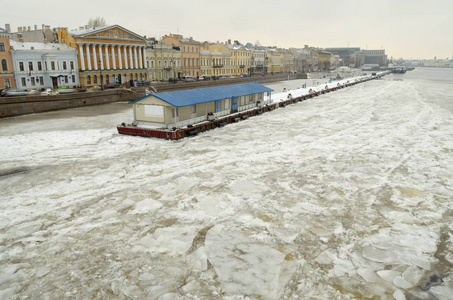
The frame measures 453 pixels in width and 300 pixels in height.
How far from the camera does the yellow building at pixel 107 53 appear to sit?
56500 millimetres

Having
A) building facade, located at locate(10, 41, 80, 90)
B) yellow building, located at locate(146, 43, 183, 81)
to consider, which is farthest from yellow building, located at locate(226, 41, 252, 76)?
building facade, located at locate(10, 41, 80, 90)

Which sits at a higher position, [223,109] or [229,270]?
[223,109]

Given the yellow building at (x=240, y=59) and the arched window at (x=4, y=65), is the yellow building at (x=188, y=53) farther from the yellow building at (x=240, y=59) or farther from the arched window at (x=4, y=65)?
the arched window at (x=4, y=65)

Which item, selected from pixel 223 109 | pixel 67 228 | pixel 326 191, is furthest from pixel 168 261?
pixel 223 109

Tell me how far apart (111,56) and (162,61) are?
1281cm

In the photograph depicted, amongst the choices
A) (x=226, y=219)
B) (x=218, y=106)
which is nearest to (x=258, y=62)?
(x=218, y=106)

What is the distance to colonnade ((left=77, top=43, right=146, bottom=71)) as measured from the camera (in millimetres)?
57625

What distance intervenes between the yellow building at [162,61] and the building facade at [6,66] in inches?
1115

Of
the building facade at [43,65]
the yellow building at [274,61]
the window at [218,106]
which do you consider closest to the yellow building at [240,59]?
the yellow building at [274,61]

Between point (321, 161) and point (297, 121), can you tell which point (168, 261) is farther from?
point (297, 121)

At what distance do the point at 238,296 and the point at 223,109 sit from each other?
25.8m

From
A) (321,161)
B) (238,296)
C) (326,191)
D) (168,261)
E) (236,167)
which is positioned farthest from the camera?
(321,161)

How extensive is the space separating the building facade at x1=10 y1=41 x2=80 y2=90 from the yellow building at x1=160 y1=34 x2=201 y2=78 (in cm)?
2603

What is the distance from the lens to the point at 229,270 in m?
9.56
